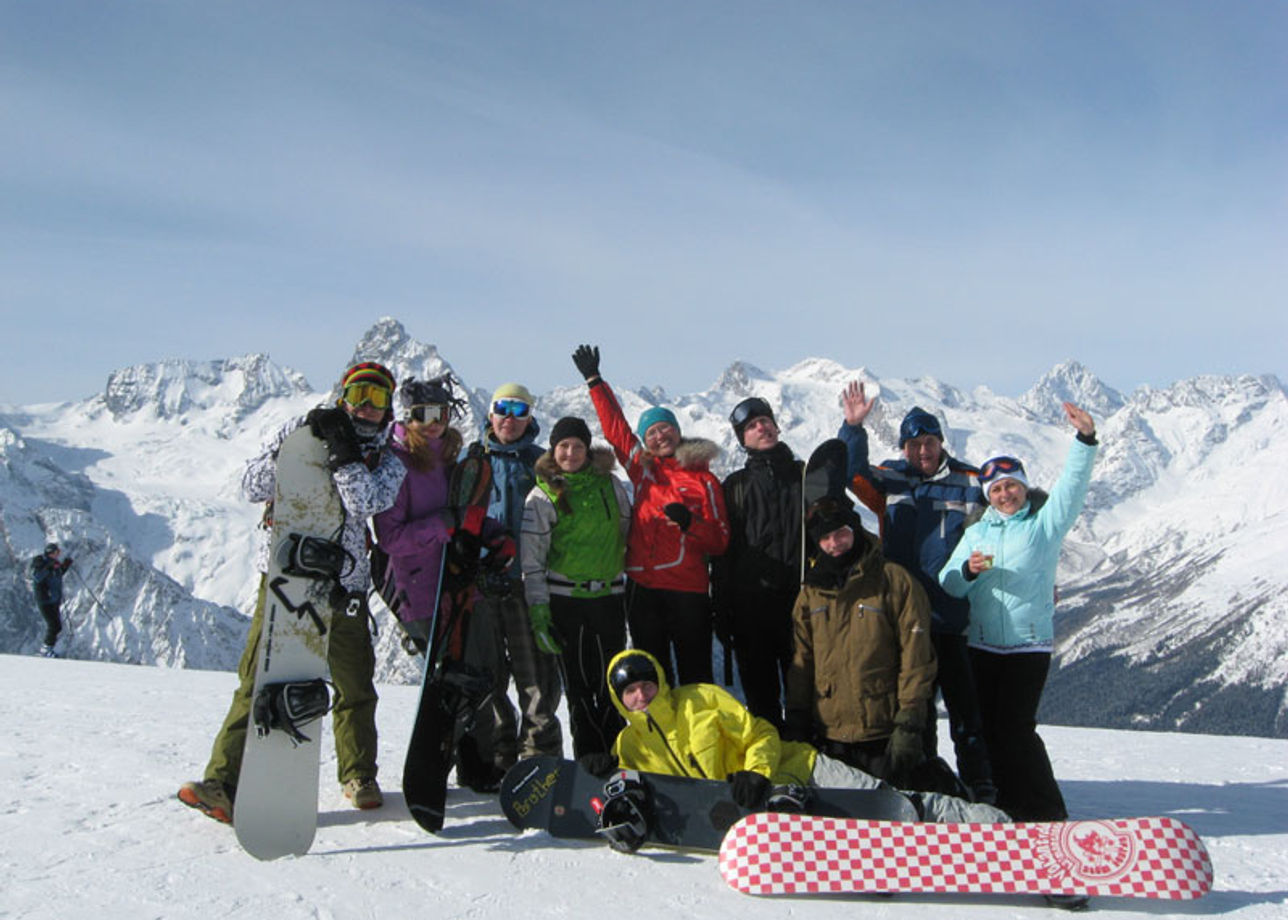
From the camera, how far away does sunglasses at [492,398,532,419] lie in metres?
6.13

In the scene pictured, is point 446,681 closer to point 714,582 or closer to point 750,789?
point 750,789

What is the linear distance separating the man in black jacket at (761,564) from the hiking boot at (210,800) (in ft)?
10.1

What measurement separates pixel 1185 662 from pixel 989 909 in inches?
7667

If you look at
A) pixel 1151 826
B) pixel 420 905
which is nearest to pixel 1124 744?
pixel 1151 826

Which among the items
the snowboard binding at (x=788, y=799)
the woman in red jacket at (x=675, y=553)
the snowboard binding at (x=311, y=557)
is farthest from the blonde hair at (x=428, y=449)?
the snowboard binding at (x=788, y=799)

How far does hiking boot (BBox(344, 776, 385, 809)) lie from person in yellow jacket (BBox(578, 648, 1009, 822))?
127cm

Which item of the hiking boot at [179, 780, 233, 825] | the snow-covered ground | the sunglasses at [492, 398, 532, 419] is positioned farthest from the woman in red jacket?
the hiking boot at [179, 780, 233, 825]

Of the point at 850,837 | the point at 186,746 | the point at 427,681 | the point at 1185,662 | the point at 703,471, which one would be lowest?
the point at 1185,662

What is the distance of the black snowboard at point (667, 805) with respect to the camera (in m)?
4.92

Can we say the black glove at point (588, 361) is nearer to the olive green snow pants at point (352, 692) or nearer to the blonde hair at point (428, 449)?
the blonde hair at point (428, 449)

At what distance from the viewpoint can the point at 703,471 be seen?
6.20 meters

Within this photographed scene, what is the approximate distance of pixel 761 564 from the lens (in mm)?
6023

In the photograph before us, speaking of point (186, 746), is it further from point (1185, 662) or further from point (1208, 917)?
point (1185, 662)

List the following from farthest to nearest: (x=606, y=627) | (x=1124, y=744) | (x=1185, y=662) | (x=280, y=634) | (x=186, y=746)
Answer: (x=1185, y=662), (x=1124, y=744), (x=186, y=746), (x=606, y=627), (x=280, y=634)
